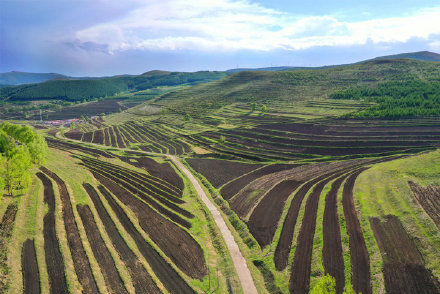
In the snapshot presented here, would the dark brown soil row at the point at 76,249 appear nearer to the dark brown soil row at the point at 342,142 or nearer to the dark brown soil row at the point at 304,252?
the dark brown soil row at the point at 304,252

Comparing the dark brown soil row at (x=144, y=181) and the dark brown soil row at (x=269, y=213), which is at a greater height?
the dark brown soil row at (x=144, y=181)

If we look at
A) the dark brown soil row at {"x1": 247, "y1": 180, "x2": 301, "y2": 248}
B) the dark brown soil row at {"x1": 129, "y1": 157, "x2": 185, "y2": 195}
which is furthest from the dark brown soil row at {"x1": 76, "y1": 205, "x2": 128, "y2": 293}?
the dark brown soil row at {"x1": 129, "y1": 157, "x2": 185, "y2": 195}

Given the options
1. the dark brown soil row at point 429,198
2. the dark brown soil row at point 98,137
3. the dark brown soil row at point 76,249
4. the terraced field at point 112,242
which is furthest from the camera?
the dark brown soil row at point 98,137

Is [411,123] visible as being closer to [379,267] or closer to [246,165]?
[246,165]

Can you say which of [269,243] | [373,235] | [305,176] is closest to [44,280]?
[269,243]

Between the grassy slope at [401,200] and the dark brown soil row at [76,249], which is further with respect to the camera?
the grassy slope at [401,200]

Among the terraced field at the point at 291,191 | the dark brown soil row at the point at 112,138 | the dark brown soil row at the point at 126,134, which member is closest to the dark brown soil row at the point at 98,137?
the terraced field at the point at 291,191

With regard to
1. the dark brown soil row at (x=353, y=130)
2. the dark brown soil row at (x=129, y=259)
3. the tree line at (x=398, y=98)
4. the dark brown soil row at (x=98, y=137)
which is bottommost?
the dark brown soil row at (x=129, y=259)
